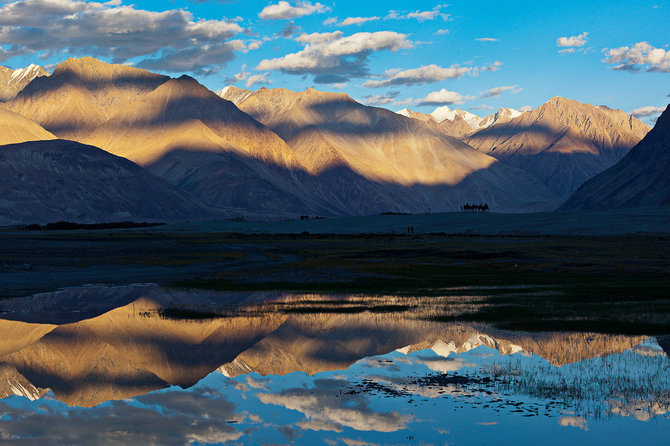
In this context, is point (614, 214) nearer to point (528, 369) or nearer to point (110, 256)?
point (110, 256)

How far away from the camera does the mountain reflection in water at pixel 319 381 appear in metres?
14.7

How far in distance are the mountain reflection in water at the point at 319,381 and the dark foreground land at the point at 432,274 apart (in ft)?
16.0

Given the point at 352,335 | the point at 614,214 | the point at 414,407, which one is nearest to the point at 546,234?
the point at 614,214

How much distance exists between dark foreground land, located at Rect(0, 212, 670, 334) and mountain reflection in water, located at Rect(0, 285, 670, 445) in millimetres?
4891

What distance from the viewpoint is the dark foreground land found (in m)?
32.1

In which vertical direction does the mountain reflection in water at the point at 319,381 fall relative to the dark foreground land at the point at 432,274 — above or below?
above

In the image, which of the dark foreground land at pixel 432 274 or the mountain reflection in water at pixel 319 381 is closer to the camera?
the mountain reflection in water at pixel 319 381

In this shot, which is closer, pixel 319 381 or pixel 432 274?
pixel 319 381

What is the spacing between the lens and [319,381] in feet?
63.6

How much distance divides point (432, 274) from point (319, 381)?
112ft

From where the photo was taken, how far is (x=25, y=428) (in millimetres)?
14922

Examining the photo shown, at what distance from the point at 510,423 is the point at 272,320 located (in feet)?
53.0

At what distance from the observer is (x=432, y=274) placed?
52.7 meters

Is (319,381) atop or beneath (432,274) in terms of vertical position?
atop
